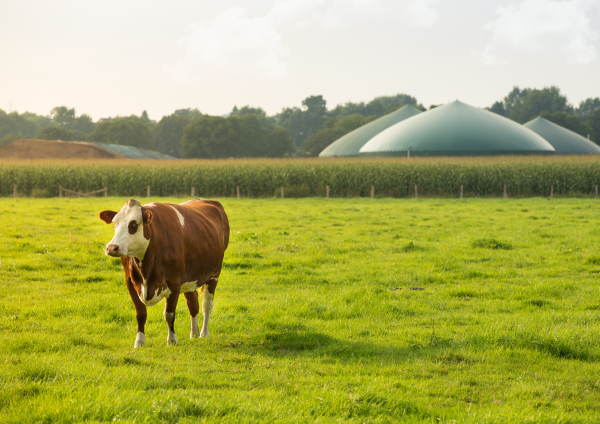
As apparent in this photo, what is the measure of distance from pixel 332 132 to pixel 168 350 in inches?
3968

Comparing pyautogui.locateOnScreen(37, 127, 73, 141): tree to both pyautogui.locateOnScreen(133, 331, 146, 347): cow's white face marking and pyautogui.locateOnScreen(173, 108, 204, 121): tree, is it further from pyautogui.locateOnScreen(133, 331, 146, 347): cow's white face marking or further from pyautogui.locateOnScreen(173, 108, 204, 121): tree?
pyautogui.locateOnScreen(133, 331, 146, 347): cow's white face marking

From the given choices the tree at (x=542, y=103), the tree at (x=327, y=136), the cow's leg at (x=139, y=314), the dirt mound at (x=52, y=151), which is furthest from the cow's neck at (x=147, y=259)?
the tree at (x=542, y=103)

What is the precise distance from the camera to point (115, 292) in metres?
9.52

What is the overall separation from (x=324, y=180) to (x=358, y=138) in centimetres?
5160

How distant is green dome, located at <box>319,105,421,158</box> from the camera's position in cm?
8438

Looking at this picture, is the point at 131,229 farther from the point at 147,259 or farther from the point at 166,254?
the point at 166,254

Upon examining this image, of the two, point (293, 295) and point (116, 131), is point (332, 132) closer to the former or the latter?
point (116, 131)

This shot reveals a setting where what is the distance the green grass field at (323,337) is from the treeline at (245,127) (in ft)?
256

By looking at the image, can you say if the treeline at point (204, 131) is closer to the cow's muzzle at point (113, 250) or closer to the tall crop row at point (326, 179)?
the tall crop row at point (326, 179)

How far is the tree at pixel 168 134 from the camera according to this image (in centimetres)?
11262

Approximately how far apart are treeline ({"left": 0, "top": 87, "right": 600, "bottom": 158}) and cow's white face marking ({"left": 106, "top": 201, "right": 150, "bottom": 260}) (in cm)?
8389

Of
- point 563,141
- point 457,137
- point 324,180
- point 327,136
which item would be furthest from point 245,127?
point 324,180

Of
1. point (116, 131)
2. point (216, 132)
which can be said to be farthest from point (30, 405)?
point (116, 131)

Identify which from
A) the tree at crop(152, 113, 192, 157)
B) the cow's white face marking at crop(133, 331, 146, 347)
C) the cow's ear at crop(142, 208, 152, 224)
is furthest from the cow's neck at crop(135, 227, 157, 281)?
the tree at crop(152, 113, 192, 157)
